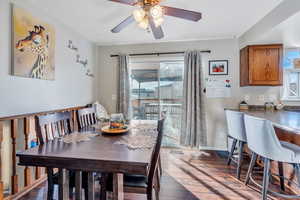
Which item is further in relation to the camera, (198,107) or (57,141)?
(198,107)

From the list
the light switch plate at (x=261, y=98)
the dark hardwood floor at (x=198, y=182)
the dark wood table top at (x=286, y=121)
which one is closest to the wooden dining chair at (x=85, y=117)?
the dark hardwood floor at (x=198, y=182)

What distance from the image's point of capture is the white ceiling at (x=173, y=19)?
2244mm

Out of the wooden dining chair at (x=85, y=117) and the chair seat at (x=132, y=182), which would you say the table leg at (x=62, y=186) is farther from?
the wooden dining chair at (x=85, y=117)

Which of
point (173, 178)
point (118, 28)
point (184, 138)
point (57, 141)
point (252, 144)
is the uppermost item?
point (118, 28)

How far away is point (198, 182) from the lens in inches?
90.7

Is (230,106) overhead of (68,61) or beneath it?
beneath

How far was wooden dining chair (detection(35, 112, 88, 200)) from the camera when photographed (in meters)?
1.44

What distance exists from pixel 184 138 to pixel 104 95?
6.96 ft

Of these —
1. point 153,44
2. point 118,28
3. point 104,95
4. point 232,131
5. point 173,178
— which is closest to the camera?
point 118,28

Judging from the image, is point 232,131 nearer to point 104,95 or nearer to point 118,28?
point 118,28

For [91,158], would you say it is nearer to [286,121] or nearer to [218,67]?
[286,121]

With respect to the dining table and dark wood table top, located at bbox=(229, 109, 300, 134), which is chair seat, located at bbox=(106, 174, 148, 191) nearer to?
the dining table

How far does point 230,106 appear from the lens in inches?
141

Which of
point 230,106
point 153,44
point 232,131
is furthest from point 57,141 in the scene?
point 230,106
